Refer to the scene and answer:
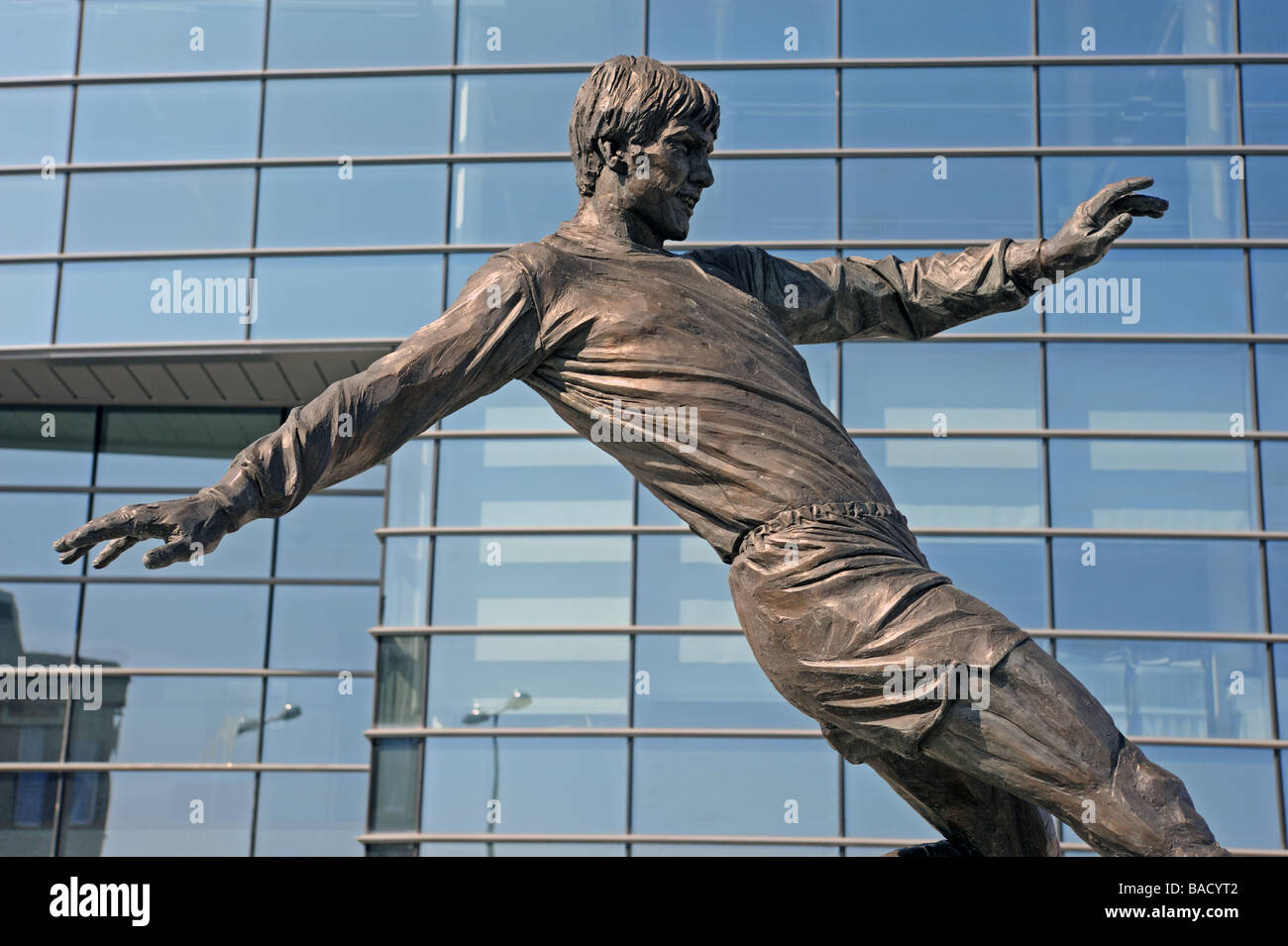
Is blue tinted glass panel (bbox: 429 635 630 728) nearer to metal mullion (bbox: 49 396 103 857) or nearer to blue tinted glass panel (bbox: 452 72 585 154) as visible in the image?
metal mullion (bbox: 49 396 103 857)

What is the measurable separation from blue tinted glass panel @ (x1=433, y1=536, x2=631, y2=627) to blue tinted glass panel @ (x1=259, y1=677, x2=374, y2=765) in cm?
283

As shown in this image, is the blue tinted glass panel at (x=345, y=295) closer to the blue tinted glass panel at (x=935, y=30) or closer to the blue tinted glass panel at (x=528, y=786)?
the blue tinted glass panel at (x=528, y=786)

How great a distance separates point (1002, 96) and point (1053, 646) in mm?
5619

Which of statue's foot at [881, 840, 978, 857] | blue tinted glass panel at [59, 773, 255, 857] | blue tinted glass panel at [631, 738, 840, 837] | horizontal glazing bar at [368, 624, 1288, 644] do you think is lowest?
blue tinted glass panel at [59, 773, 255, 857]

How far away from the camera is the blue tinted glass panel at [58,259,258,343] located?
16.4 metres

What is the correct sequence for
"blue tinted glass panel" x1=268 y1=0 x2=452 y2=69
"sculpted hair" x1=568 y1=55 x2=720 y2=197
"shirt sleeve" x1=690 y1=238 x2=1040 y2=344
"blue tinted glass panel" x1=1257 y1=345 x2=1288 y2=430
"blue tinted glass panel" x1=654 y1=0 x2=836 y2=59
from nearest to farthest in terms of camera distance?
1. "sculpted hair" x1=568 y1=55 x2=720 y2=197
2. "shirt sleeve" x1=690 y1=238 x2=1040 y2=344
3. "blue tinted glass panel" x1=1257 y1=345 x2=1288 y2=430
4. "blue tinted glass panel" x1=654 y1=0 x2=836 y2=59
5. "blue tinted glass panel" x1=268 y1=0 x2=452 y2=69

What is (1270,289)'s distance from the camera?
50.7ft

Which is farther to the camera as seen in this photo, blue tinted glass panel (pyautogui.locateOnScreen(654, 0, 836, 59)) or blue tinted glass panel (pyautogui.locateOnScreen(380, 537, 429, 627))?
blue tinted glass panel (pyautogui.locateOnScreen(654, 0, 836, 59))

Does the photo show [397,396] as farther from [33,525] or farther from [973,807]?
[33,525]

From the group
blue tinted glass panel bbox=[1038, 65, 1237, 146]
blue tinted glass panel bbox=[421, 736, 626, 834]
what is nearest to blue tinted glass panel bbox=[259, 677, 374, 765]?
blue tinted glass panel bbox=[421, 736, 626, 834]

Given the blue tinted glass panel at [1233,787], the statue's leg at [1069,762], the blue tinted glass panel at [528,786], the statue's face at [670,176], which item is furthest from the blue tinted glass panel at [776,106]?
the statue's leg at [1069,762]

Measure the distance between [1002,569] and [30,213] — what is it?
1093 cm

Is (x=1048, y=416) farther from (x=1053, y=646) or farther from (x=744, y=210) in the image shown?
(x=744, y=210)

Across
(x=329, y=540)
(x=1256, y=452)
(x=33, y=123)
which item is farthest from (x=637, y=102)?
(x=33, y=123)
